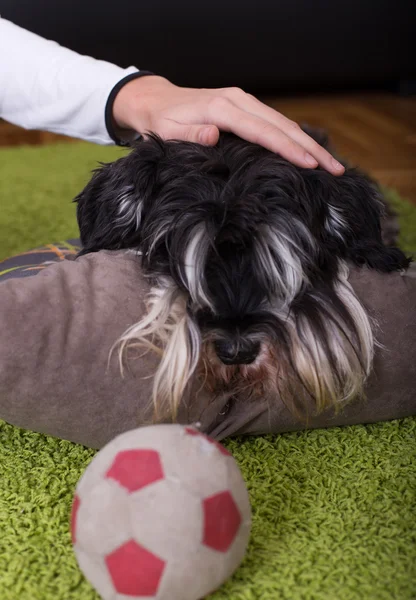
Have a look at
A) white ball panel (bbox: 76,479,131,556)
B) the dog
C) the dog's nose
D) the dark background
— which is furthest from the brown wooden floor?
white ball panel (bbox: 76,479,131,556)

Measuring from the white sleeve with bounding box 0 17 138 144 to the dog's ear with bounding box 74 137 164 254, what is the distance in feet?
1.56

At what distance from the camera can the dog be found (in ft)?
4.56

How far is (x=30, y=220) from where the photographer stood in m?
3.13

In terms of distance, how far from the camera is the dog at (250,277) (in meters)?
1.39

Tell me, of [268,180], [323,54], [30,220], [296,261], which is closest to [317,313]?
[296,261]

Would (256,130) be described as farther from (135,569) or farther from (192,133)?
(135,569)

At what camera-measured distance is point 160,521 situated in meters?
1.07

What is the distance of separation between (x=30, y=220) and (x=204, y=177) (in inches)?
70.2

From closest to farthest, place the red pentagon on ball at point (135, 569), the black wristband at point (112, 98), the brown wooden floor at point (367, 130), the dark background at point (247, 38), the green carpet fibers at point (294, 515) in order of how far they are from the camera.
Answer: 1. the red pentagon on ball at point (135, 569)
2. the green carpet fibers at point (294, 515)
3. the black wristband at point (112, 98)
4. the brown wooden floor at point (367, 130)
5. the dark background at point (247, 38)

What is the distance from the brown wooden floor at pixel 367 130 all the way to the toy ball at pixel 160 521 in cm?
264

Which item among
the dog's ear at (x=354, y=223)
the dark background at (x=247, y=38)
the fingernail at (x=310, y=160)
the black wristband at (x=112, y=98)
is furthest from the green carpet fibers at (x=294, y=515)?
the dark background at (x=247, y=38)

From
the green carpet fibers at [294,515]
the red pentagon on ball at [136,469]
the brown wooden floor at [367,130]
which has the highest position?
the red pentagon on ball at [136,469]

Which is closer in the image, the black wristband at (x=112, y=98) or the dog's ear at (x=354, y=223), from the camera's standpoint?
the dog's ear at (x=354, y=223)

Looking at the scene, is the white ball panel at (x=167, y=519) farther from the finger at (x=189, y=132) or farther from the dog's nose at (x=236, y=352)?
the finger at (x=189, y=132)
